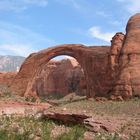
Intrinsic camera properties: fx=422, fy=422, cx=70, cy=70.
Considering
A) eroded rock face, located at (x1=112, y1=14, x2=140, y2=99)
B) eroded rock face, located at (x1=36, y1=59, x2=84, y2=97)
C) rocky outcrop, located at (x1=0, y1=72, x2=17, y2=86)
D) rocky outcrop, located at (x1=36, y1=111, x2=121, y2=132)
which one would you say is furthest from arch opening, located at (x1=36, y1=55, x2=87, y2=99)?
rocky outcrop, located at (x1=36, y1=111, x2=121, y2=132)

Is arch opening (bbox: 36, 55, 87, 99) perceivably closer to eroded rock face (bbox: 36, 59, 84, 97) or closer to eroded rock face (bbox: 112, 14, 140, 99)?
eroded rock face (bbox: 36, 59, 84, 97)

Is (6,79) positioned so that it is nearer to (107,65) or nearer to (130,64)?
(107,65)

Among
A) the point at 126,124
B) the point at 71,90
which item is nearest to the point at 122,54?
the point at 126,124

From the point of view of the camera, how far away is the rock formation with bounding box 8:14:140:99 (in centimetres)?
2778

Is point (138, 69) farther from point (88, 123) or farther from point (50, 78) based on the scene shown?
point (50, 78)

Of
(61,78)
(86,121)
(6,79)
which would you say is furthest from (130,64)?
(61,78)

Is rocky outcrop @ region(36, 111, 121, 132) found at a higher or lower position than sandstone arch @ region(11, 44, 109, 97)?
lower

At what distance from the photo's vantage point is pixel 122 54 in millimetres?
29703

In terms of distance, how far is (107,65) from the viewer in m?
32.9

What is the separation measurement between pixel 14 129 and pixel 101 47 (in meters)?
25.3

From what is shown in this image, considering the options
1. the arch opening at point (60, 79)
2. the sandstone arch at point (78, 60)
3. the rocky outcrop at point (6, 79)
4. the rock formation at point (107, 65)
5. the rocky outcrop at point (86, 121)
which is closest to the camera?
the rocky outcrop at point (86, 121)

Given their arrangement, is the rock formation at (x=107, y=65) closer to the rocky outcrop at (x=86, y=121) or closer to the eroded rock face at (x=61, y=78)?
the rocky outcrop at (x=86, y=121)

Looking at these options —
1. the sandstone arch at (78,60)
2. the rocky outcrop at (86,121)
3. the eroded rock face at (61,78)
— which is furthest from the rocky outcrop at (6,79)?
the rocky outcrop at (86,121)

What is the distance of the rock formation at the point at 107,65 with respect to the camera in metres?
27.8
